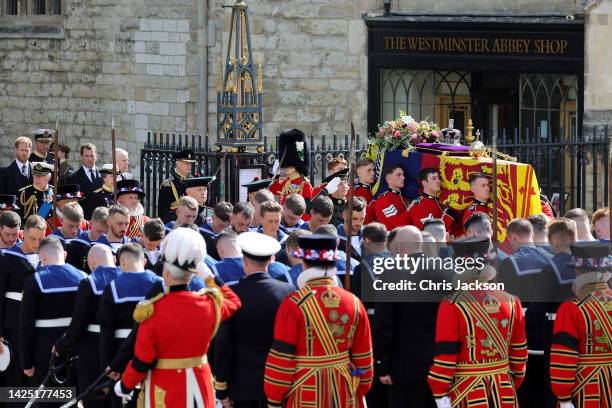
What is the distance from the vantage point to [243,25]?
17312 millimetres

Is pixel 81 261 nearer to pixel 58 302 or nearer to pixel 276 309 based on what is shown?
pixel 58 302

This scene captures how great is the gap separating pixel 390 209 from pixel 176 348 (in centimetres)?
593

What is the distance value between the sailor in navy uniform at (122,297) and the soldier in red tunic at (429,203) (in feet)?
14.9

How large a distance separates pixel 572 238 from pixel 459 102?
35.3 feet

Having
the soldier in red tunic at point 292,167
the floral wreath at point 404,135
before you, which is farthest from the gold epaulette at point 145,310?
the soldier in red tunic at point 292,167

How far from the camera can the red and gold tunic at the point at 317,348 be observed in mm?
9328

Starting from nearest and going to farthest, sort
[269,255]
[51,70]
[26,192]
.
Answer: [269,255]
[26,192]
[51,70]

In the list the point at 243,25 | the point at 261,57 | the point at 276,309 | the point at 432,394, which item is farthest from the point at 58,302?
the point at 261,57

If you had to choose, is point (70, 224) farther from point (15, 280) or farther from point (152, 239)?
point (152, 239)

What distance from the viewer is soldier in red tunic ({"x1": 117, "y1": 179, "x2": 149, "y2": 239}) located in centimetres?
1401

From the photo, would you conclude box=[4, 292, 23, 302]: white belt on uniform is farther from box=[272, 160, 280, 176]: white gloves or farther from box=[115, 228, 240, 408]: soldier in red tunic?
box=[272, 160, 280, 176]: white gloves

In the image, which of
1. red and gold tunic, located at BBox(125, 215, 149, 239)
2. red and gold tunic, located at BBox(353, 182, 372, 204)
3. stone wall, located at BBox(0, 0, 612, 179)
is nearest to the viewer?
red and gold tunic, located at BBox(125, 215, 149, 239)

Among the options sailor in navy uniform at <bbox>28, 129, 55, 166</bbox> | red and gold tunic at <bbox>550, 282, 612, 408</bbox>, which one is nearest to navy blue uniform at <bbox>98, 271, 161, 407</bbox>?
red and gold tunic at <bbox>550, 282, 612, 408</bbox>

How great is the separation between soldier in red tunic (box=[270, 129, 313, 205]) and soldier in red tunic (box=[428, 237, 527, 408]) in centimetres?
618
